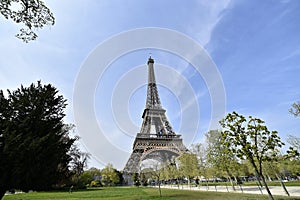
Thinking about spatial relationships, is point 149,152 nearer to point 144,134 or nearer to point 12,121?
point 144,134

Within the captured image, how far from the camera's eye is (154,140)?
48.1 m

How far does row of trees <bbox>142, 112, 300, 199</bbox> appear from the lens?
9656 mm

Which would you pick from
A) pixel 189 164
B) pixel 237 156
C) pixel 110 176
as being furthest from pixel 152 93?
pixel 237 156

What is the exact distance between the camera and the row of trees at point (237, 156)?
31.7 feet

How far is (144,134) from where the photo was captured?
49.5 m

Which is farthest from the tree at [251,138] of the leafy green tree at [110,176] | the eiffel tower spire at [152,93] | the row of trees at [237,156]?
the leafy green tree at [110,176]

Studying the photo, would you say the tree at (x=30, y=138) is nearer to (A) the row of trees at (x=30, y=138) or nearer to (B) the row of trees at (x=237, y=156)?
(A) the row of trees at (x=30, y=138)

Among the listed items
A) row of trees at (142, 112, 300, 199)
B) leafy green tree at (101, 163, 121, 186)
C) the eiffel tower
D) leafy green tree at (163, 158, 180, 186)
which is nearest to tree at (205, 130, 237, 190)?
row of trees at (142, 112, 300, 199)

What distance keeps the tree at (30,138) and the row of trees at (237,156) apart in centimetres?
941

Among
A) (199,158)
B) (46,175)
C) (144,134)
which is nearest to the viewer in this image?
(46,175)

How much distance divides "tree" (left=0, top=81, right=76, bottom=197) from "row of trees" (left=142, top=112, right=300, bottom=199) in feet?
30.9

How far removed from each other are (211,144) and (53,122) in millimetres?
18236

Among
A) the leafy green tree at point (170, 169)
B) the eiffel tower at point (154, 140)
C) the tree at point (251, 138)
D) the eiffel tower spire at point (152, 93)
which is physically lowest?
the tree at point (251, 138)

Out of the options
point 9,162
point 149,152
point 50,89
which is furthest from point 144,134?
point 9,162
